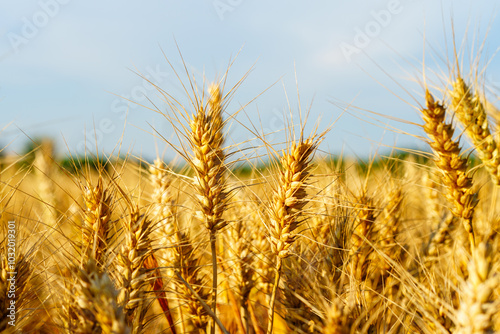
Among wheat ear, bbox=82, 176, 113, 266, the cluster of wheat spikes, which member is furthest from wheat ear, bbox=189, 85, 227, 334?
wheat ear, bbox=82, 176, 113, 266

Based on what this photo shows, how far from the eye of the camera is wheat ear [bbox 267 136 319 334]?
5.65 feet

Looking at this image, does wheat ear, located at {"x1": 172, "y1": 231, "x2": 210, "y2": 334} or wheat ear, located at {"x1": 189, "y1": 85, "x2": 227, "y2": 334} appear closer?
wheat ear, located at {"x1": 189, "y1": 85, "x2": 227, "y2": 334}

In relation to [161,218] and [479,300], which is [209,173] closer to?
[161,218]

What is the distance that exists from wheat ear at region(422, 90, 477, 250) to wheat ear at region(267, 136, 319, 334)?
0.79m

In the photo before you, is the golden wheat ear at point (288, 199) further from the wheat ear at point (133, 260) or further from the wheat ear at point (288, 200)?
the wheat ear at point (133, 260)

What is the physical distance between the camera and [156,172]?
2596 mm

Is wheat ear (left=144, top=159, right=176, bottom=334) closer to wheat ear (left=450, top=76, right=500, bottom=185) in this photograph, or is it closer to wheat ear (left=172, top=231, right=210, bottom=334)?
wheat ear (left=172, top=231, right=210, bottom=334)

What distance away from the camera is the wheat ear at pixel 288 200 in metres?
1.72

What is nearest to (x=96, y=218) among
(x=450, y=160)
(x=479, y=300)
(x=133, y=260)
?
(x=133, y=260)

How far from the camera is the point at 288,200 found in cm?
173

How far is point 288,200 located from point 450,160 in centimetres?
103

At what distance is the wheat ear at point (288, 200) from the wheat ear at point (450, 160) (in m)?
0.79

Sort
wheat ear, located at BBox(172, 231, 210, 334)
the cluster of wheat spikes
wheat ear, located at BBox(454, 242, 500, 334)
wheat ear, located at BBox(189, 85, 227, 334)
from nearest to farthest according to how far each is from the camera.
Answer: wheat ear, located at BBox(454, 242, 500, 334)
the cluster of wheat spikes
wheat ear, located at BBox(189, 85, 227, 334)
wheat ear, located at BBox(172, 231, 210, 334)

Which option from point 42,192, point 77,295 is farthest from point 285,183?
point 42,192
